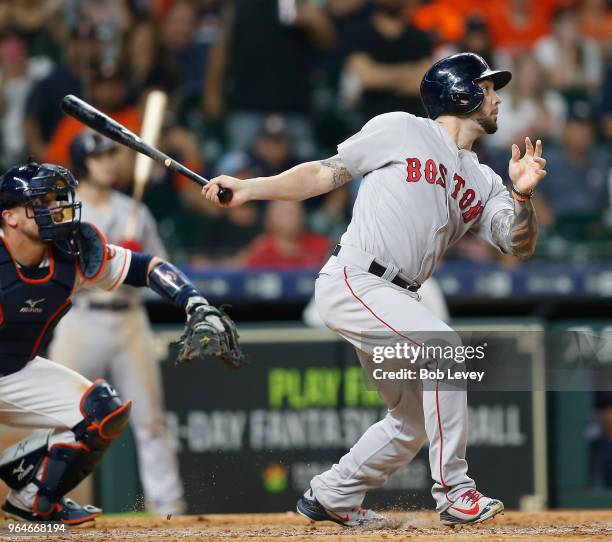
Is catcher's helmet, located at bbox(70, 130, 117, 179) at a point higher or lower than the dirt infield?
higher

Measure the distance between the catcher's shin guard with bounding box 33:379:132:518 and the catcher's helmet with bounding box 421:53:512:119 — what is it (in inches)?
71.9

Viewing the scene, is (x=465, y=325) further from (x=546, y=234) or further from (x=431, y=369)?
(x=431, y=369)

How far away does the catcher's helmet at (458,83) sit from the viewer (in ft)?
16.4

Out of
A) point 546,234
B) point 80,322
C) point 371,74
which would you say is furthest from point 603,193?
point 80,322

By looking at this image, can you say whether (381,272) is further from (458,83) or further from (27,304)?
(27,304)

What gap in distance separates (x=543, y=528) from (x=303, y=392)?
111 inches

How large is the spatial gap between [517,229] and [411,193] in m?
0.43

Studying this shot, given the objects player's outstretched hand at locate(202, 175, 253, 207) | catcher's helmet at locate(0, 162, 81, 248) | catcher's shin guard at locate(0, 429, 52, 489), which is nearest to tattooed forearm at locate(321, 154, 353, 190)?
player's outstretched hand at locate(202, 175, 253, 207)

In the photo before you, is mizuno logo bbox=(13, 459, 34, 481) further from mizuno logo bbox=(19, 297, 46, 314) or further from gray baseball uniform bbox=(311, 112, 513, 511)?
gray baseball uniform bbox=(311, 112, 513, 511)

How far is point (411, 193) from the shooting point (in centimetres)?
488

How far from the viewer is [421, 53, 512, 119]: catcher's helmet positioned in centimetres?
499

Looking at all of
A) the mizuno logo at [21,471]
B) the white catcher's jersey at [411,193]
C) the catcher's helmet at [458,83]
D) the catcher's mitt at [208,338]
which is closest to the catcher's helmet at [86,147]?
the mizuno logo at [21,471]

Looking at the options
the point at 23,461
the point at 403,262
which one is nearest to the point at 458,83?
the point at 403,262

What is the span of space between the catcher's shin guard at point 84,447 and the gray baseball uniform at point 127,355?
205 centimetres
